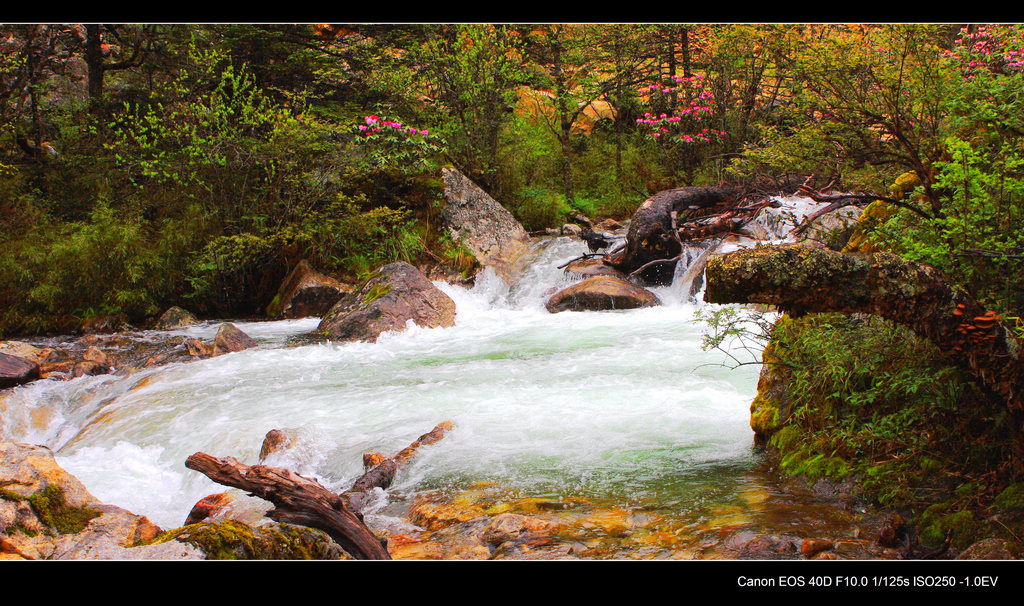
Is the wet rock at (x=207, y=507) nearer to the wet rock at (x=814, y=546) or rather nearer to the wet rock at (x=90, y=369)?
the wet rock at (x=814, y=546)

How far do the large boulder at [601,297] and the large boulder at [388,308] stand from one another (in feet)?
6.50

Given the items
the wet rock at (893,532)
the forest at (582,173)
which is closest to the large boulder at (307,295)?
the forest at (582,173)

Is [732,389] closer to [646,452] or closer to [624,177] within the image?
[646,452]

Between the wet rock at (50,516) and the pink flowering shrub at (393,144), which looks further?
the pink flowering shrub at (393,144)

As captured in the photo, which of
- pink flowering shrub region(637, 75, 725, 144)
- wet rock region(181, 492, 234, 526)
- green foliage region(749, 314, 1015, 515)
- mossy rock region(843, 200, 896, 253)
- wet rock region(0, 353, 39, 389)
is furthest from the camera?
pink flowering shrub region(637, 75, 725, 144)

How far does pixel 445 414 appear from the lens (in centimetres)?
582

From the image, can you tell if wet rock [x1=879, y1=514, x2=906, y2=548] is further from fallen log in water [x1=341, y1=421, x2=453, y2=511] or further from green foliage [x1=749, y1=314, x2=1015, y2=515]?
fallen log in water [x1=341, y1=421, x2=453, y2=511]

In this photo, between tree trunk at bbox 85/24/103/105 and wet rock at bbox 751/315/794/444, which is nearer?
wet rock at bbox 751/315/794/444

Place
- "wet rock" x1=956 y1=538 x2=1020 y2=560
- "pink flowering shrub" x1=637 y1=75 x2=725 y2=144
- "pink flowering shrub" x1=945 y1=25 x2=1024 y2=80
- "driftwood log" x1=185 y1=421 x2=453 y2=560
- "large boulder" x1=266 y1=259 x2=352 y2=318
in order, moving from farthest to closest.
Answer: "pink flowering shrub" x1=637 y1=75 x2=725 y2=144 → "large boulder" x1=266 y1=259 x2=352 y2=318 → "pink flowering shrub" x1=945 y1=25 x2=1024 y2=80 → "driftwood log" x1=185 y1=421 x2=453 y2=560 → "wet rock" x1=956 y1=538 x2=1020 y2=560

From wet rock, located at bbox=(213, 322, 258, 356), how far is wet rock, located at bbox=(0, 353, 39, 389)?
2112 millimetres

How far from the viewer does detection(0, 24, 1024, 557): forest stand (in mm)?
3070

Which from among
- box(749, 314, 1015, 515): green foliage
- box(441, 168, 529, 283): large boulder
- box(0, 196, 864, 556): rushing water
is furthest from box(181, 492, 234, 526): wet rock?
box(441, 168, 529, 283): large boulder

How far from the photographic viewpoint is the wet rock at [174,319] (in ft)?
37.0

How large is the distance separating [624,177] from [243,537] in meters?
17.1
